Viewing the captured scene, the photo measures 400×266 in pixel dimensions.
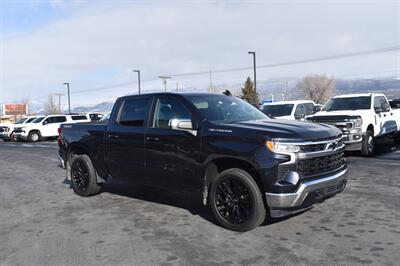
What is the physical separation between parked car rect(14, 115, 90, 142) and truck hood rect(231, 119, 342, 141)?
24.4 meters

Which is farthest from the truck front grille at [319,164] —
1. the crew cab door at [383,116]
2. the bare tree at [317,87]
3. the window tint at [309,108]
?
the bare tree at [317,87]

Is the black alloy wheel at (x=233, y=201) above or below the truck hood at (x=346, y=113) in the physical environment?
below

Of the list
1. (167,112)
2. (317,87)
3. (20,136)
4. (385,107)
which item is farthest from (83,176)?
(317,87)

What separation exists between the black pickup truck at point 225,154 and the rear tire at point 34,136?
23.2 metres

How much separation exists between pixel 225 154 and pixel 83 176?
12.1 feet

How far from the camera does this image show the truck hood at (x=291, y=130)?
5361mm

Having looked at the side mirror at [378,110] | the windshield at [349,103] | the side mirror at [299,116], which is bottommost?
the side mirror at [299,116]

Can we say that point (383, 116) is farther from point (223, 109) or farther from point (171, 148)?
point (171, 148)

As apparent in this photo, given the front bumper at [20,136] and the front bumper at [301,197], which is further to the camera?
the front bumper at [20,136]

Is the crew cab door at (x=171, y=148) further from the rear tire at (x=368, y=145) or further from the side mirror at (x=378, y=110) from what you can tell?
the side mirror at (x=378, y=110)

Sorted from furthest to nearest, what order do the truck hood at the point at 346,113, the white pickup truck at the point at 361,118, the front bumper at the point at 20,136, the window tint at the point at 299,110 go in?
the front bumper at the point at 20,136 < the window tint at the point at 299,110 < the truck hood at the point at 346,113 < the white pickup truck at the point at 361,118

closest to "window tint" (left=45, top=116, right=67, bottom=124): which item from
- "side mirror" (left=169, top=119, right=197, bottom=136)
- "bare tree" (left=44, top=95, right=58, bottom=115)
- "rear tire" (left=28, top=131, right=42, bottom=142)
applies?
"rear tire" (left=28, top=131, right=42, bottom=142)

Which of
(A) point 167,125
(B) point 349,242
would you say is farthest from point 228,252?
(A) point 167,125

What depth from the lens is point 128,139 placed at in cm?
712
